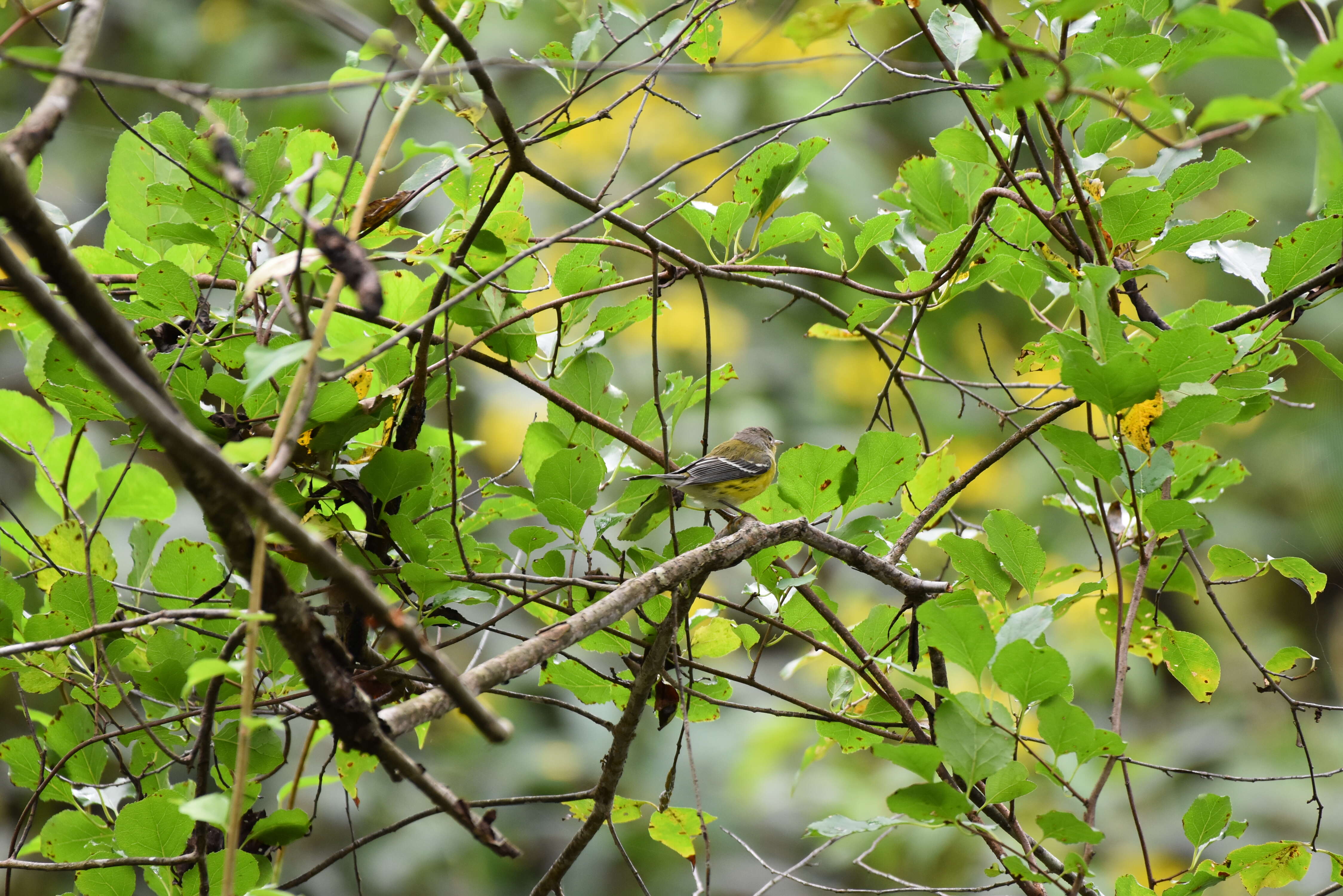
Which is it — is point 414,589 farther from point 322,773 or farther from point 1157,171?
point 1157,171

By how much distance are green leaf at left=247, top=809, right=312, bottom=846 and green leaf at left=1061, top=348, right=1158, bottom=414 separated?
844 millimetres

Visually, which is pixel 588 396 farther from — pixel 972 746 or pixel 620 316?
pixel 972 746

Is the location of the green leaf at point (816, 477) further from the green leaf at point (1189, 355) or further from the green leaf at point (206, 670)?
the green leaf at point (206, 670)

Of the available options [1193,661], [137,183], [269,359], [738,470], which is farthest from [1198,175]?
[738,470]

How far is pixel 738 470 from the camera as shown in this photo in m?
2.76

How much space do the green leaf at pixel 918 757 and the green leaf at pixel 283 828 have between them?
0.54 meters

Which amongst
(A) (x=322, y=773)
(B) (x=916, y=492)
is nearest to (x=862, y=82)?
(B) (x=916, y=492)

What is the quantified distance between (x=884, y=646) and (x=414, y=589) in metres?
0.61

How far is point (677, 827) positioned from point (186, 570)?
651mm

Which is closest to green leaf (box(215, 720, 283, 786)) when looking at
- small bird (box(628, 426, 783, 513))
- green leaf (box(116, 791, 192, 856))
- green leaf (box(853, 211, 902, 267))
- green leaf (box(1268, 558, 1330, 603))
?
green leaf (box(116, 791, 192, 856))

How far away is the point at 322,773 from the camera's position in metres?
0.89

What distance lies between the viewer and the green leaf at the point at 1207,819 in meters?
1.06

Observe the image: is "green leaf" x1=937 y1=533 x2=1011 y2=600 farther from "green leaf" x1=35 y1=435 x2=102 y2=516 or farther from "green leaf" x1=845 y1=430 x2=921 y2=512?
"green leaf" x1=35 y1=435 x2=102 y2=516

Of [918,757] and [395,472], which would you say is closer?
[918,757]
